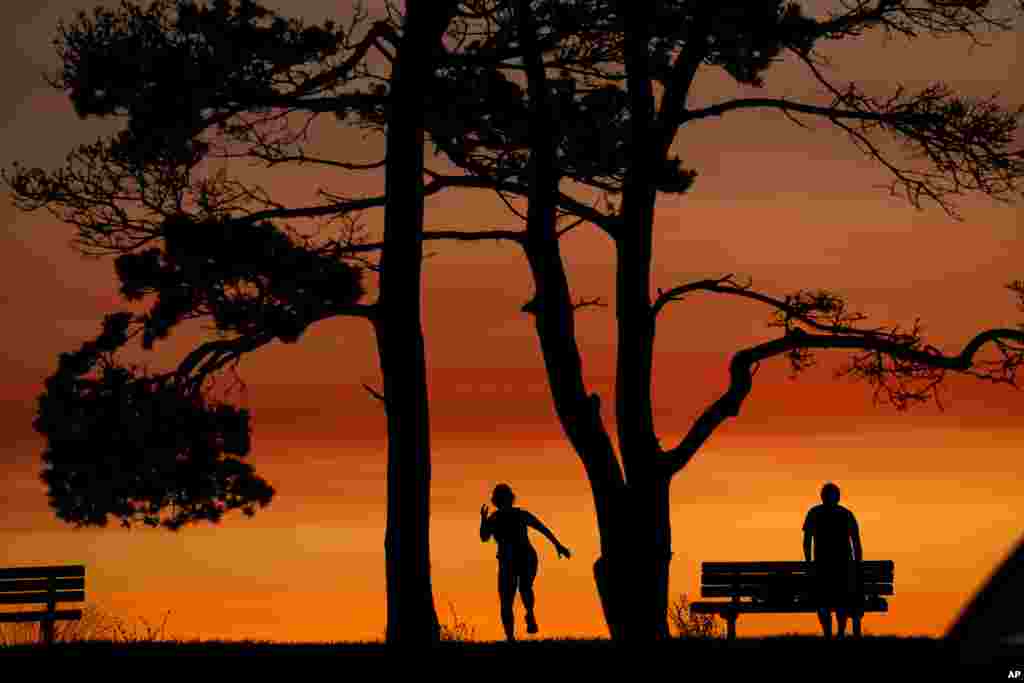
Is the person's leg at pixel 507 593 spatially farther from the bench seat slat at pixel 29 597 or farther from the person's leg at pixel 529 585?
the bench seat slat at pixel 29 597

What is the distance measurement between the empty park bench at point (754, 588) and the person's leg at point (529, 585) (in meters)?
2.05

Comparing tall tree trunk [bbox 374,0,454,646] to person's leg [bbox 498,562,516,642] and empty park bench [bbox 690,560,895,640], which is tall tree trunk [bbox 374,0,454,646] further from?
empty park bench [bbox 690,560,895,640]

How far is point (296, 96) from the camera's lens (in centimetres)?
1834

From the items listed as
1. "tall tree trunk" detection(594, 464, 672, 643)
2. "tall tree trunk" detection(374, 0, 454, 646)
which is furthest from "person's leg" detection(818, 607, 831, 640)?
"tall tree trunk" detection(374, 0, 454, 646)

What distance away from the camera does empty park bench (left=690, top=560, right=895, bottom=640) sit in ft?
64.0

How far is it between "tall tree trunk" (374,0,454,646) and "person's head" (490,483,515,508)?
7.77 ft

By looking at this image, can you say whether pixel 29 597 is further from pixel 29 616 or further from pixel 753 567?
pixel 753 567

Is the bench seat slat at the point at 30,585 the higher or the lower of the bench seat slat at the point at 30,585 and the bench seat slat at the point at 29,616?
the higher

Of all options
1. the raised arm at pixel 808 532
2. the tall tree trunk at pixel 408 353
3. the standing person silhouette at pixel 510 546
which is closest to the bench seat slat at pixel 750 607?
the raised arm at pixel 808 532

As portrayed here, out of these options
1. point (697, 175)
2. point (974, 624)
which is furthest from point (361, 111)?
point (974, 624)

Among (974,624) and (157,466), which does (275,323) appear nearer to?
(157,466)

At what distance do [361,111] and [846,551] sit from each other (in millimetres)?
8297

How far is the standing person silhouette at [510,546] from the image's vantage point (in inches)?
741

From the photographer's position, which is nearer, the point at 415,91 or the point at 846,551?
the point at 415,91
